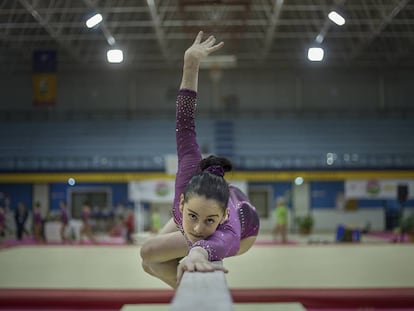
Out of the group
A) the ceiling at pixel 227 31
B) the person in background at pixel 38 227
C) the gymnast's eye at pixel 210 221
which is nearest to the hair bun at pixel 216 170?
the gymnast's eye at pixel 210 221

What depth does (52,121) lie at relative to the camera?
2397 cm

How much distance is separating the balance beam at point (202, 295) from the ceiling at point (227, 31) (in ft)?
48.5

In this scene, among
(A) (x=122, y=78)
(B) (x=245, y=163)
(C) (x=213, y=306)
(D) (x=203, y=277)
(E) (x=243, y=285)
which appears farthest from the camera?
(A) (x=122, y=78)

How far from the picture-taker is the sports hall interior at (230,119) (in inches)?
755

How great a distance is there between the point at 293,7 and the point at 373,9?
2.86 m

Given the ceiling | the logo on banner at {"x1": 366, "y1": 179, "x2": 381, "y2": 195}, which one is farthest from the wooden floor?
the ceiling

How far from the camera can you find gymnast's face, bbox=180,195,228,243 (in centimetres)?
210

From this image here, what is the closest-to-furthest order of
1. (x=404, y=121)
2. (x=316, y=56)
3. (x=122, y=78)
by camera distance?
(x=316, y=56), (x=404, y=121), (x=122, y=78)

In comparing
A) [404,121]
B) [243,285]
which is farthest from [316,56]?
[404,121]

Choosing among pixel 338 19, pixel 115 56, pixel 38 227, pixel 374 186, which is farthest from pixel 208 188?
pixel 374 186

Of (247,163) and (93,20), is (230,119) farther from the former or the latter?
(93,20)

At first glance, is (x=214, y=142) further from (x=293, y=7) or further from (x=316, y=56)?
(x=316, y=56)

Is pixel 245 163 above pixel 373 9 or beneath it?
beneath

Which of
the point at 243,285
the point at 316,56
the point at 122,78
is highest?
the point at 122,78
